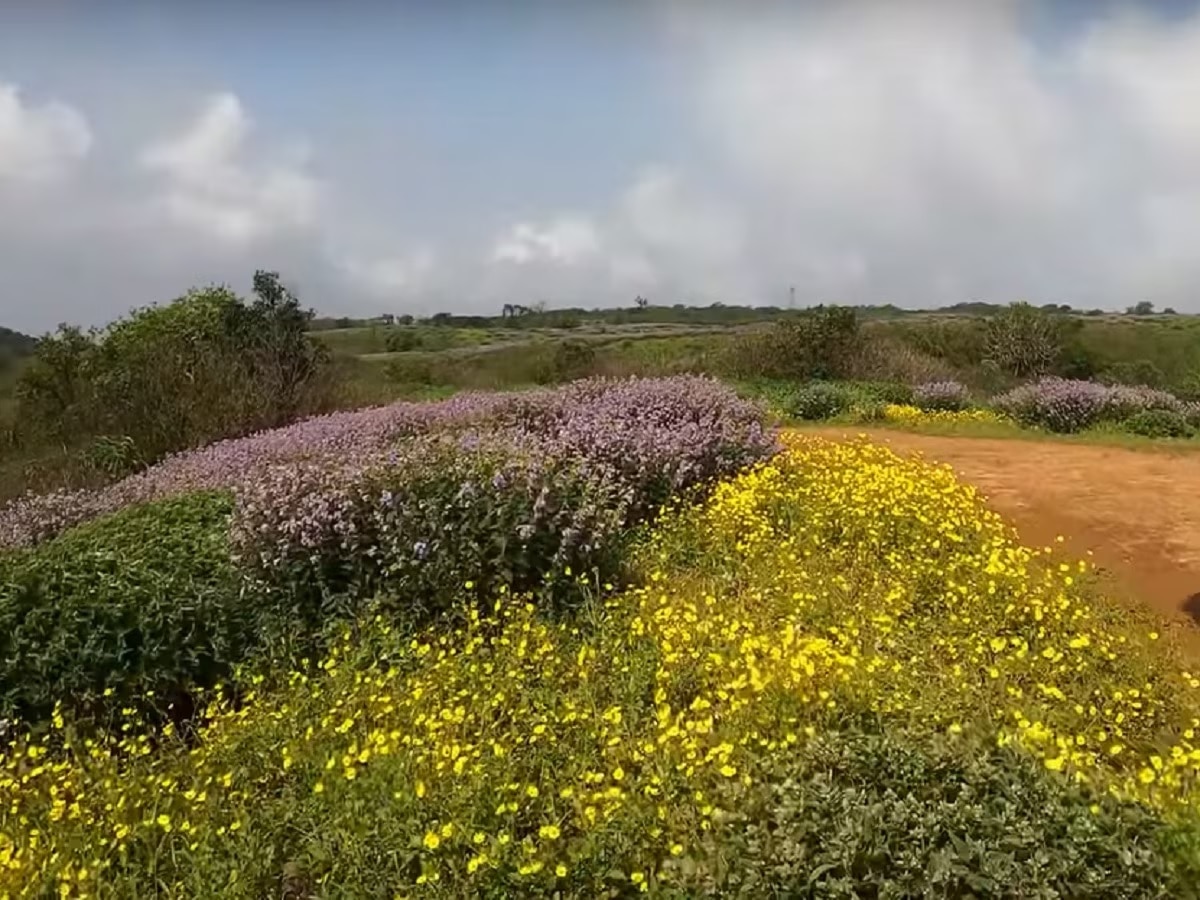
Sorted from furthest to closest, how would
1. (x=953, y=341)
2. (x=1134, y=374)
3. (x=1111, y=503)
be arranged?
1. (x=953, y=341)
2. (x=1134, y=374)
3. (x=1111, y=503)

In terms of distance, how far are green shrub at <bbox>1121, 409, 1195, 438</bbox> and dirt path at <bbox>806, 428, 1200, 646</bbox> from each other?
266 cm

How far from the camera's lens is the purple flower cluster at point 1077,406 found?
15.2m

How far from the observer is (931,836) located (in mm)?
2918

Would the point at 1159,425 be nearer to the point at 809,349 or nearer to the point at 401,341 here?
the point at 809,349

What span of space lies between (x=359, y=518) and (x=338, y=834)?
2.38m

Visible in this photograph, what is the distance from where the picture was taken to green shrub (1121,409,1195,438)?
1407 cm

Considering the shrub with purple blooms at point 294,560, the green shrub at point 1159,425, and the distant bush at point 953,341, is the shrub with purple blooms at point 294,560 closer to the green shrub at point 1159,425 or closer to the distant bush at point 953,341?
the green shrub at point 1159,425

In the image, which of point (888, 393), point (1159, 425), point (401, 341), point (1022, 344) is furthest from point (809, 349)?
point (401, 341)

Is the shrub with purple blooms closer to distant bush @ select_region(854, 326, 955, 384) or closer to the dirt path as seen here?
the dirt path

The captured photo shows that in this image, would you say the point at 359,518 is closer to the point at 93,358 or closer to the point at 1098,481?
the point at 1098,481

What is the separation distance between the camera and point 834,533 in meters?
6.64

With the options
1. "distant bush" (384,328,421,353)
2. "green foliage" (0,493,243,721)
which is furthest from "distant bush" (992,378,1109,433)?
"distant bush" (384,328,421,353)

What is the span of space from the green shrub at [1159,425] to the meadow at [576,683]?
7.27 metres

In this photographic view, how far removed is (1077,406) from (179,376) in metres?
12.1
